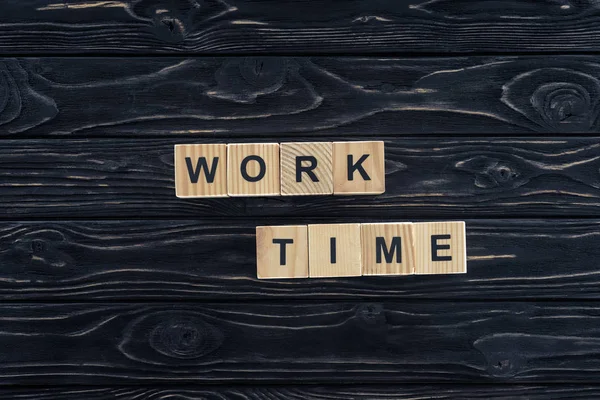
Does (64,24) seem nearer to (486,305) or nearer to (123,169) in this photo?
(123,169)

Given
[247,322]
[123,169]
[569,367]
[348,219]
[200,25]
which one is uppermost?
[200,25]

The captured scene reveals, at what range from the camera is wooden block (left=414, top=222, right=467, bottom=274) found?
1.13 meters

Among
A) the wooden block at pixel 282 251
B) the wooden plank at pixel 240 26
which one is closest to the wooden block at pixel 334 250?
the wooden block at pixel 282 251

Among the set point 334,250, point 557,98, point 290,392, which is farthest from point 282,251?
point 557,98

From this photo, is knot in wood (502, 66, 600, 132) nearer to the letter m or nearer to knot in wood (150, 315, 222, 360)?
the letter m

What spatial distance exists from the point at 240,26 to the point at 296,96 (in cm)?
20

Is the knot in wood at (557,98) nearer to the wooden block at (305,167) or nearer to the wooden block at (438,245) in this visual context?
the wooden block at (438,245)

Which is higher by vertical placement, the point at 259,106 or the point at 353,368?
the point at 259,106

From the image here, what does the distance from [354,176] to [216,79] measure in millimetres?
383

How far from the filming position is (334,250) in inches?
44.5

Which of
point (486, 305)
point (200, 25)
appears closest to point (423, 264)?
point (486, 305)

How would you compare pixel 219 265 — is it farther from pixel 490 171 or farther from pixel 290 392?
pixel 490 171

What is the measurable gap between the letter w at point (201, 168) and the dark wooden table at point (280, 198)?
0.06 m

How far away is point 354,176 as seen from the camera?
1.12m
